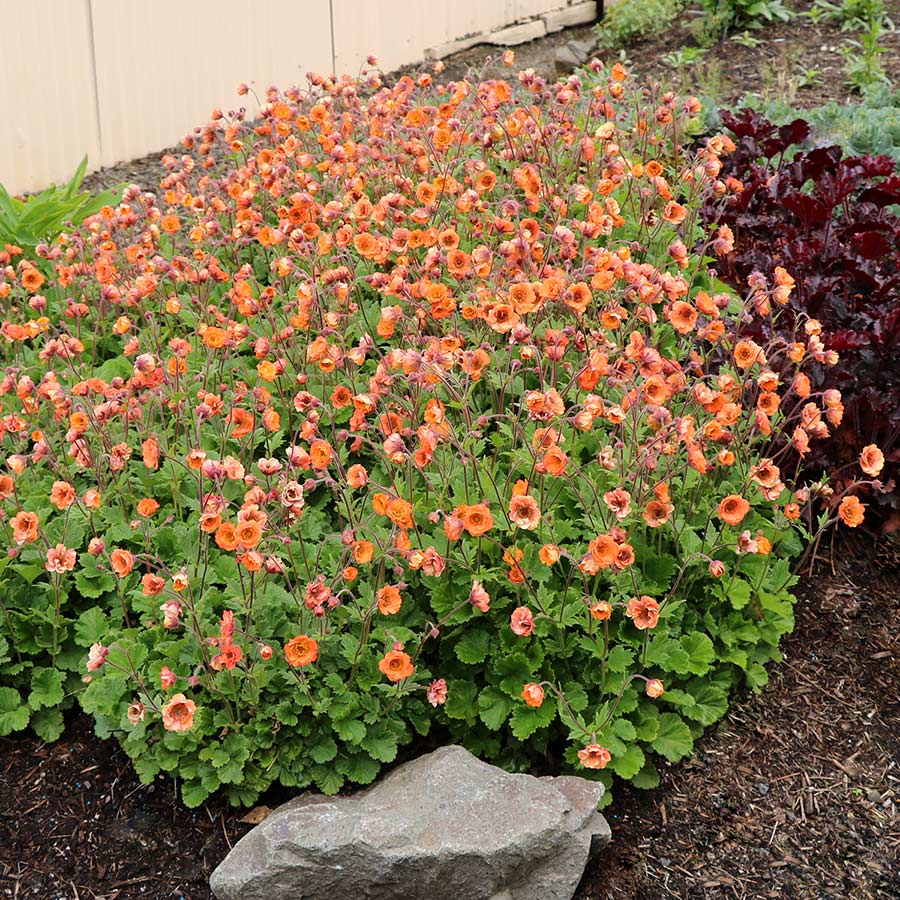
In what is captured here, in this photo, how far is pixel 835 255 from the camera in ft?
14.2

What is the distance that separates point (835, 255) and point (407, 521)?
228 centimetres

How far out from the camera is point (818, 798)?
3178mm

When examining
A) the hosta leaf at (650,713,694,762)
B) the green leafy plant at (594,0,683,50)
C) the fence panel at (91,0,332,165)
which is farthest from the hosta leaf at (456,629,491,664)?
the green leafy plant at (594,0,683,50)

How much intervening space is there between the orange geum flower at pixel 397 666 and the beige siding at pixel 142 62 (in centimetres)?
488

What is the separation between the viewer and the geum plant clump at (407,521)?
9.86 ft

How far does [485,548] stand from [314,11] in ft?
20.1

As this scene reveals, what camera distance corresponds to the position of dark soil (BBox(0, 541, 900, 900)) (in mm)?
2961

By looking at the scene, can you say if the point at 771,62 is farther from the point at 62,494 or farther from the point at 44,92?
the point at 62,494

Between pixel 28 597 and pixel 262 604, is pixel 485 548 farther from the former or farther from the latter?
pixel 28 597

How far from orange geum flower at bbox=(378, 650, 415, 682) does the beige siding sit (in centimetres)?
488

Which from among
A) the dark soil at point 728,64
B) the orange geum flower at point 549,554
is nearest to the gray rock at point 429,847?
the orange geum flower at point 549,554

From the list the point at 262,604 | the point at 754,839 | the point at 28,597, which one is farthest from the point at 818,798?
the point at 28,597

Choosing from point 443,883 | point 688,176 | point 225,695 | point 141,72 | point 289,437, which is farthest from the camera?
point 141,72

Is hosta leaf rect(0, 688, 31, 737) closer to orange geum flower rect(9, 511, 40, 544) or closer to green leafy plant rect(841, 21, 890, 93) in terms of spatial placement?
orange geum flower rect(9, 511, 40, 544)
